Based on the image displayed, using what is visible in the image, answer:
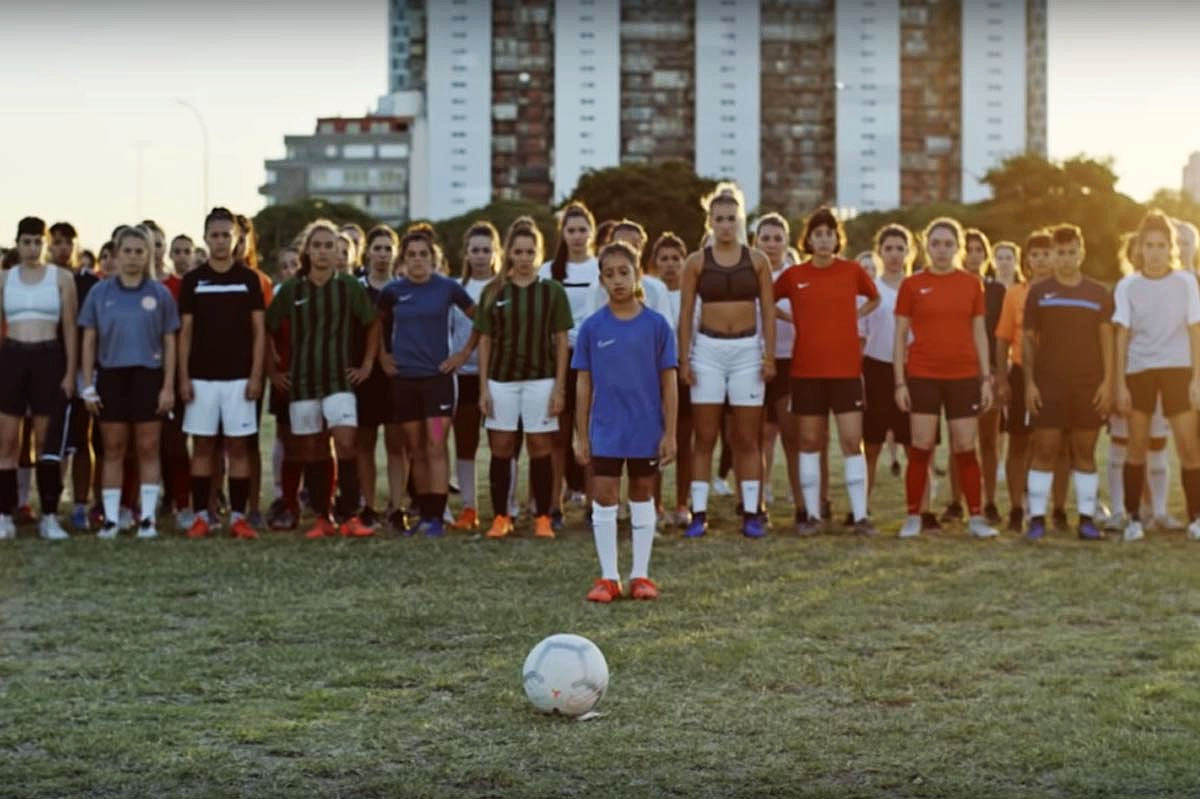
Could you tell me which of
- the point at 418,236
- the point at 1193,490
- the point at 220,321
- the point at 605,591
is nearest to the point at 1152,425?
the point at 1193,490

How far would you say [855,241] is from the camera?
268ft

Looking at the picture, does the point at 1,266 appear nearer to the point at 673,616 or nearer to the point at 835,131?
the point at 673,616

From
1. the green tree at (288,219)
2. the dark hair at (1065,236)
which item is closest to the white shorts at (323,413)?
the dark hair at (1065,236)

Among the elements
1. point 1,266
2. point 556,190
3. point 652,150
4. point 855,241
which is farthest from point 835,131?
point 1,266

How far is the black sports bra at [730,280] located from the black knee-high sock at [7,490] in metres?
4.53

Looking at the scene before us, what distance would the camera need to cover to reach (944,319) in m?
10.2

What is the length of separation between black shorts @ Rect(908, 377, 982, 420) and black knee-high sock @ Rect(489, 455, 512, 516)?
256 centimetres

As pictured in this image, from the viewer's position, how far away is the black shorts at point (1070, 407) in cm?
1034

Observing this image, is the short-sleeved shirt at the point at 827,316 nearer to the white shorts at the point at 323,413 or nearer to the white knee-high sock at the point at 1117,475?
the white knee-high sock at the point at 1117,475

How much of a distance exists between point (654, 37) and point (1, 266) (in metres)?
104

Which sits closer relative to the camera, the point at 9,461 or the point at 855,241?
the point at 9,461

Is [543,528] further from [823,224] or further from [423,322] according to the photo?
[823,224]

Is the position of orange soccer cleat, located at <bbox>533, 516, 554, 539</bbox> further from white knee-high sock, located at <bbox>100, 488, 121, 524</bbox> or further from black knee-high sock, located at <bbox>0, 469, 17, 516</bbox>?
black knee-high sock, located at <bbox>0, 469, 17, 516</bbox>

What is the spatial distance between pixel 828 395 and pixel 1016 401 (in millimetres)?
1670
